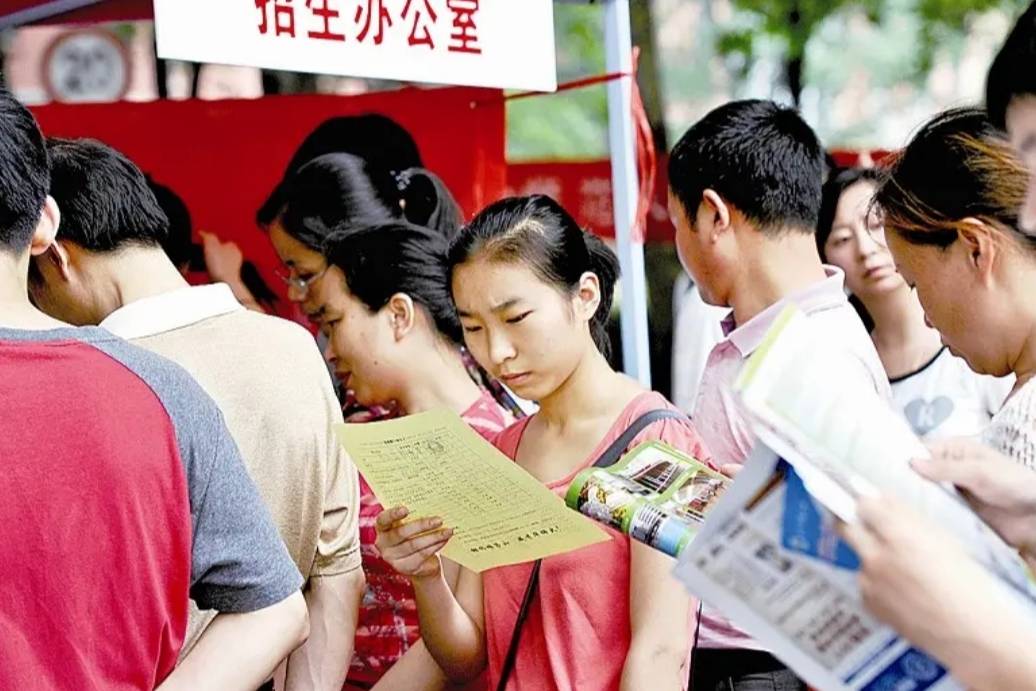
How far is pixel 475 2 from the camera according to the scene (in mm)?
2893

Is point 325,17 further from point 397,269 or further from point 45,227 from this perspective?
point 45,227

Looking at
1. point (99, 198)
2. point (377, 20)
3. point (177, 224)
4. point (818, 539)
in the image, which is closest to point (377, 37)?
point (377, 20)

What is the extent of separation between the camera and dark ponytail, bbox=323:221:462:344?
2896 mm

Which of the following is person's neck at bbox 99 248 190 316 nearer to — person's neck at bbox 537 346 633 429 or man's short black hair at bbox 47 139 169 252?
man's short black hair at bbox 47 139 169 252

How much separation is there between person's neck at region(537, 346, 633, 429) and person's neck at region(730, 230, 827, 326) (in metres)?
0.44

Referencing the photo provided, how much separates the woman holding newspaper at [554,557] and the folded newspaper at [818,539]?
2.80 feet

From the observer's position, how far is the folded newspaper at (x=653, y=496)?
178 centimetres

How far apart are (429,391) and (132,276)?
701 mm

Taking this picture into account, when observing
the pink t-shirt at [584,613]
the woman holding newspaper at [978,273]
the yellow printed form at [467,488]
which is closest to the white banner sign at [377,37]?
the yellow printed form at [467,488]

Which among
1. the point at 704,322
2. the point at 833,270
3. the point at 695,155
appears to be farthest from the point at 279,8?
the point at 704,322

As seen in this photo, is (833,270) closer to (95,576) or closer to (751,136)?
(751,136)

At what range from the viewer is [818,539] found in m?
1.20

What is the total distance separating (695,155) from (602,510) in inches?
43.1

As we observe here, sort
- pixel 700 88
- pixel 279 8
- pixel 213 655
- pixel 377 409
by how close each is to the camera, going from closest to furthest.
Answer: pixel 213 655
pixel 279 8
pixel 377 409
pixel 700 88
